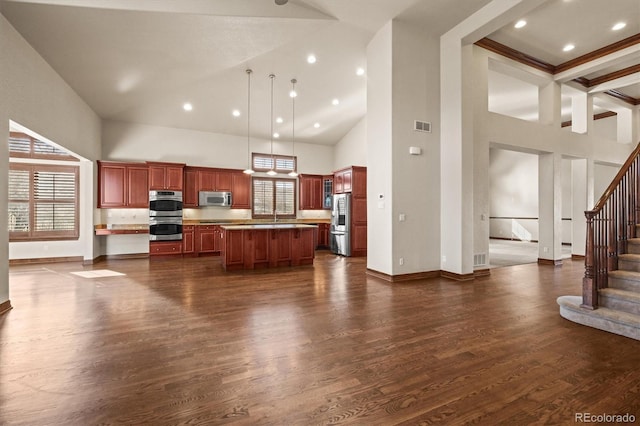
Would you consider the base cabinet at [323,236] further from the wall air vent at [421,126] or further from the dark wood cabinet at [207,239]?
the wall air vent at [421,126]

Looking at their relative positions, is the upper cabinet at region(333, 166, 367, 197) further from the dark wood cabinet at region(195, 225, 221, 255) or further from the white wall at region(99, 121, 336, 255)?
the dark wood cabinet at region(195, 225, 221, 255)

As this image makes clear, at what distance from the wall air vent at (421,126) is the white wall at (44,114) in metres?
5.66

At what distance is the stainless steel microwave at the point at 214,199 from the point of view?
8.51 meters

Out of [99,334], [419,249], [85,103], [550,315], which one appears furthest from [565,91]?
[85,103]

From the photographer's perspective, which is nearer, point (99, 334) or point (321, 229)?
point (99, 334)

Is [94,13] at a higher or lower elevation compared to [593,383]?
higher

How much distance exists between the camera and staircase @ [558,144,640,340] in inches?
116

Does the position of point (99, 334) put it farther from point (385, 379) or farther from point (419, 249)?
point (419, 249)

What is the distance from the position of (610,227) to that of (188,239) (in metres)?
8.35

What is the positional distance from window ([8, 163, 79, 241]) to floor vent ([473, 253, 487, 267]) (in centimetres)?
904

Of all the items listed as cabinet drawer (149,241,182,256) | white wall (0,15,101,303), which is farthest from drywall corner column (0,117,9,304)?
cabinet drawer (149,241,182,256)

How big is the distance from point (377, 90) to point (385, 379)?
4.72 m

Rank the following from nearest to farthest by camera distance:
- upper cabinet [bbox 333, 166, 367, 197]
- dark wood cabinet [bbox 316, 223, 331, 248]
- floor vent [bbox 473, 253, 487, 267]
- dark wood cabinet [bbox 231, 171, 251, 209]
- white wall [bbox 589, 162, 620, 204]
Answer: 1. floor vent [bbox 473, 253, 487, 267]
2. upper cabinet [bbox 333, 166, 367, 197]
3. dark wood cabinet [bbox 231, 171, 251, 209]
4. white wall [bbox 589, 162, 620, 204]
5. dark wood cabinet [bbox 316, 223, 331, 248]

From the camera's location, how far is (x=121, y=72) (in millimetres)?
5633
